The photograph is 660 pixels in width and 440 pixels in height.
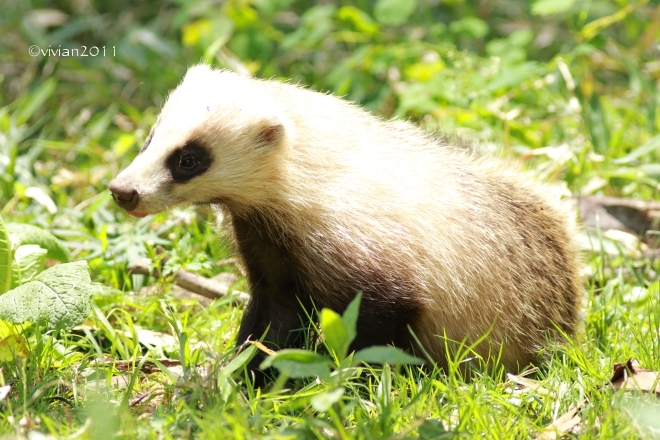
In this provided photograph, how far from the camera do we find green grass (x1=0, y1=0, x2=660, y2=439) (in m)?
3.38

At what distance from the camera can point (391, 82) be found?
306 inches

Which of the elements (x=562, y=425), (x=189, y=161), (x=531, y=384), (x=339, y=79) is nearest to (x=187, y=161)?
(x=189, y=161)

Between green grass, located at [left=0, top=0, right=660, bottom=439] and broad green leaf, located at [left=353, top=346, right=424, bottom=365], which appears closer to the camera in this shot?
broad green leaf, located at [left=353, top=346, right=424, bottom=365]

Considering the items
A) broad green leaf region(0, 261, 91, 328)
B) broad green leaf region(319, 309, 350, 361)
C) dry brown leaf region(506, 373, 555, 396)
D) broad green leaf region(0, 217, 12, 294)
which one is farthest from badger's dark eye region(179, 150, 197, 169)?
dry brown leaf region(506, 373, 555, 396)

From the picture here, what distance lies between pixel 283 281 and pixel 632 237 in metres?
2.66

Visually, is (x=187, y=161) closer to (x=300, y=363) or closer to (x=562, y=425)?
(x=300, y=363)

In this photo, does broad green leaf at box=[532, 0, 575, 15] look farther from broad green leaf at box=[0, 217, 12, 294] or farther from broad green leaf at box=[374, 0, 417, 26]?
broad green leaf at box=[0, 217, 12, 294]

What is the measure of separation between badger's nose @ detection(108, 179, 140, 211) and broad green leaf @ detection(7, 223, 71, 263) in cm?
88

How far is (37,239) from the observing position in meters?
4.71

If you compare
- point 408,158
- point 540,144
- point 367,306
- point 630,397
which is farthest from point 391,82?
point 630,397

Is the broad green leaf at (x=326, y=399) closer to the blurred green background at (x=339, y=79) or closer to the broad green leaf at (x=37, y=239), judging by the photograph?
the broad green leaf at (x=37, y=239)

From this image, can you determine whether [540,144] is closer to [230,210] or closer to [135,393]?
[230,210]

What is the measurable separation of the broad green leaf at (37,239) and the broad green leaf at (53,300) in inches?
22.9

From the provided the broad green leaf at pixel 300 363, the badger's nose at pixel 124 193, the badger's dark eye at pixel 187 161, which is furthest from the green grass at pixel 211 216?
the badger's dark eye at pixel 187 161
